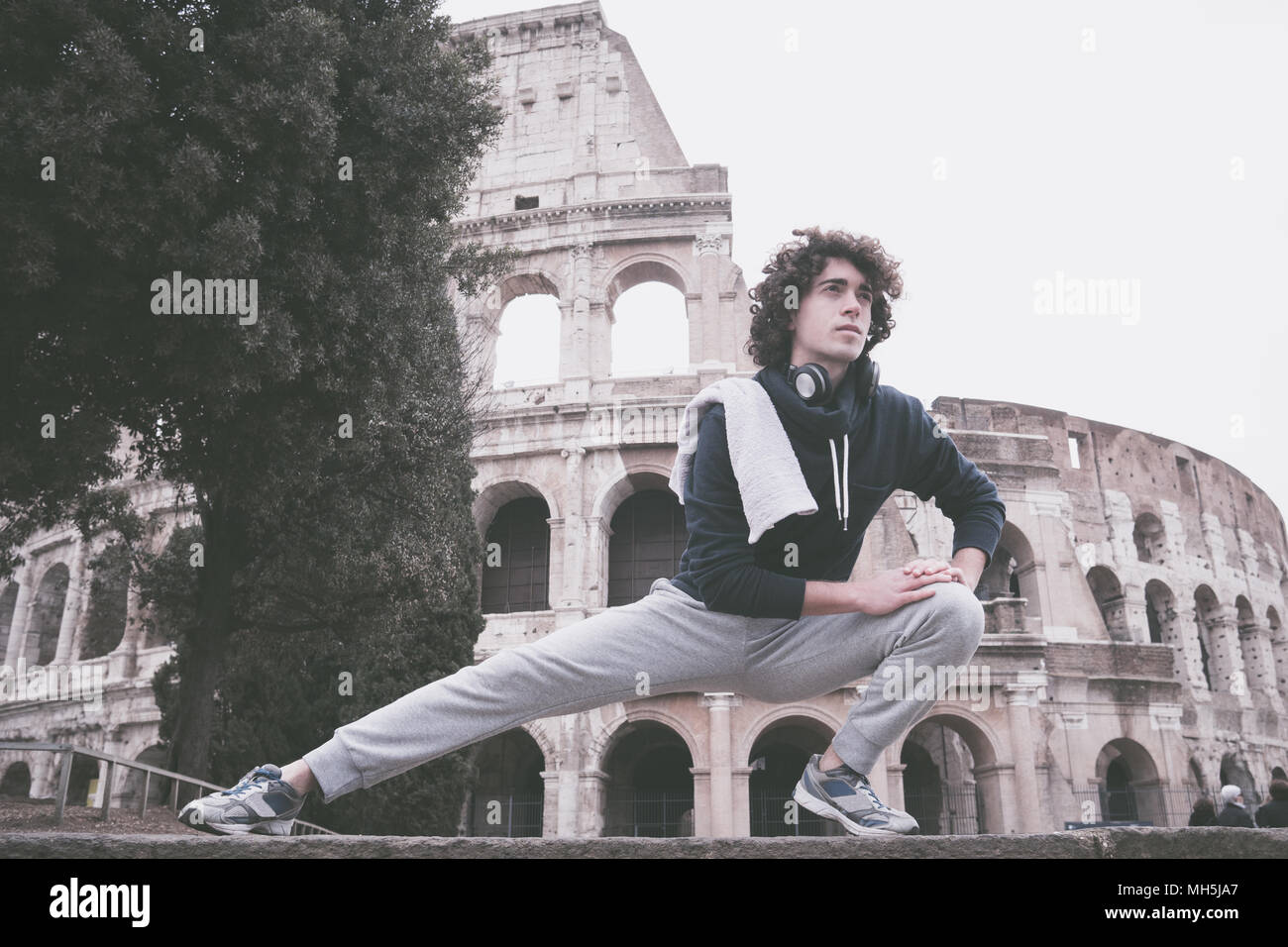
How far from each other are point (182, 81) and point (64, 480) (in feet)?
12.4

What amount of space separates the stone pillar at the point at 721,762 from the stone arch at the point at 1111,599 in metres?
11.2

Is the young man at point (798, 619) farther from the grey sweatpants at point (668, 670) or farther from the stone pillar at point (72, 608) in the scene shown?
the stone pillar at point (72, 608)

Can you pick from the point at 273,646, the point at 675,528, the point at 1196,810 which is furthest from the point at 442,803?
the point at 1196,810

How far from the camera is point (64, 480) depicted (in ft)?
29.5

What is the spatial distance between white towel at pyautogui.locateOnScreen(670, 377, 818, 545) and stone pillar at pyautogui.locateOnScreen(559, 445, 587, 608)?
1516 cm

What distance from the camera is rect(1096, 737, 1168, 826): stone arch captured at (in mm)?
19500

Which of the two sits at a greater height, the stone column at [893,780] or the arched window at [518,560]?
the arched window at [518,560]

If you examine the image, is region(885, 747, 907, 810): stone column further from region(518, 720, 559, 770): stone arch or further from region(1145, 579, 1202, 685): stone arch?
region(1145, 579, 1202, 685): stone arch

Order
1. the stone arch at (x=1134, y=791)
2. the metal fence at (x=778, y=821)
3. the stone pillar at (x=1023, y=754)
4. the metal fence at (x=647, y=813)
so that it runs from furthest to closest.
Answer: the stone arch at (x=1134, y=791), the metal fence at (x=647, y=813), the metal fence at (x=778, y=821), the stone pillar at (x=1023, y=754)

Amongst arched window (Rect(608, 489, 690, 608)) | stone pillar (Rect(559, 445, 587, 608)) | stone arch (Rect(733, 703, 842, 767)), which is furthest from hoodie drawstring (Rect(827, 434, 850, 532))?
arched window (Rect(608, 489, 690, 608))

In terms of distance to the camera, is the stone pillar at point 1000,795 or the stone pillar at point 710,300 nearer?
the stone pillar at point 1000,795

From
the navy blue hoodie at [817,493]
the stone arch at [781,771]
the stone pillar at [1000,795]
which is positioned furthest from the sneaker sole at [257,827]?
the stone pillar at [1000,795]

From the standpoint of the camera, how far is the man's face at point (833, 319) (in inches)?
116
